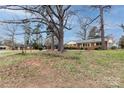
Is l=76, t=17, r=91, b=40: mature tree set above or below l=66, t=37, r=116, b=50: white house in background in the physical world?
above

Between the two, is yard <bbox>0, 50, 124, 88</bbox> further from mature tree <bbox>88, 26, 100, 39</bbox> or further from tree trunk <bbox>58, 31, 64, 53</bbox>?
mature tree <bbox>88, 26, 100, 39</bbox>

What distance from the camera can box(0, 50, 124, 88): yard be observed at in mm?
2727

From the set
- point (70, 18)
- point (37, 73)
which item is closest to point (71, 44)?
point (70, 18)

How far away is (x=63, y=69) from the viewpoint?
2.95 metres

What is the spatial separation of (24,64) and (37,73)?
26 cm

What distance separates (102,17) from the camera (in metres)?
3.09

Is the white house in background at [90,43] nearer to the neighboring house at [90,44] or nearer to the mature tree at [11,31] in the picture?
the neighboring house at [90,44]

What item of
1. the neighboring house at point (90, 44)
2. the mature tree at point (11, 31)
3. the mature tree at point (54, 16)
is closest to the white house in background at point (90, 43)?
the neighboring house at point (90, 44)

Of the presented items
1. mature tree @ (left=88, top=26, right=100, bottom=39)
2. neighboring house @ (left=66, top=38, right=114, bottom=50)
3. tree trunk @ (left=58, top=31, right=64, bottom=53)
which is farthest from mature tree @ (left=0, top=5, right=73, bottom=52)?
mature tree @ (left=88, top=26, right=100, bottom=39)

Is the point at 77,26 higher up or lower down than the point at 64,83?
higher up

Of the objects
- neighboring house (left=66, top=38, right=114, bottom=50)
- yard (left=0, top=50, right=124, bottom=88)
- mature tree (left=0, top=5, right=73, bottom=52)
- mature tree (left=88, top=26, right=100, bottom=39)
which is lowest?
yard (left=0, top=50, right=124, bottom=88)

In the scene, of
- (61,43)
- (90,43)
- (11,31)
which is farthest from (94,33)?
(11,31)

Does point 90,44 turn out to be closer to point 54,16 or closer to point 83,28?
point 83,28

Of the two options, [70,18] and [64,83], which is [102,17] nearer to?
[70,18]
